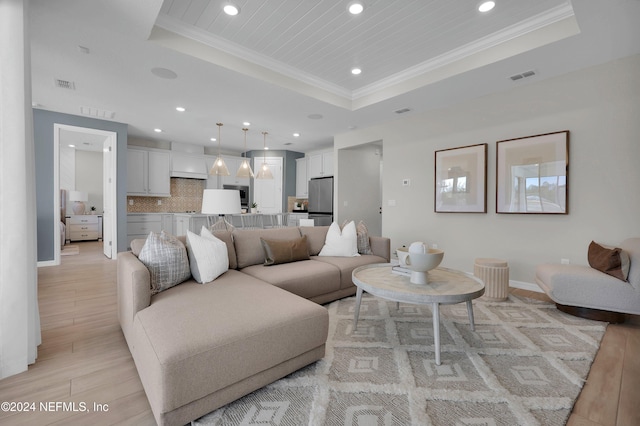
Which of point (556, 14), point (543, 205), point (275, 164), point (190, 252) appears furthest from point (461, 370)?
point (275, 164)

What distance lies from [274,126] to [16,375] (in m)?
4.64

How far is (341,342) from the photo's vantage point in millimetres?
2059

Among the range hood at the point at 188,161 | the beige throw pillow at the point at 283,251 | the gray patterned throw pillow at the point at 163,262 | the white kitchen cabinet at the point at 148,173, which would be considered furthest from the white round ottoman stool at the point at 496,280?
the white kitchen cabinet at the point at 148,173

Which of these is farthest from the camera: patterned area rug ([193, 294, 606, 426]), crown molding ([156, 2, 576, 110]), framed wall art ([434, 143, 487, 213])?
framed wall art ([434, 143, 487, 213])

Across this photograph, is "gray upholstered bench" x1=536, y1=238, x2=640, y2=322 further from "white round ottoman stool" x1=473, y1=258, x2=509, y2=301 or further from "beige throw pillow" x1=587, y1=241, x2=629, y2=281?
"white round ottoman stool" x1=473, y1=258, x2=509, y2=301

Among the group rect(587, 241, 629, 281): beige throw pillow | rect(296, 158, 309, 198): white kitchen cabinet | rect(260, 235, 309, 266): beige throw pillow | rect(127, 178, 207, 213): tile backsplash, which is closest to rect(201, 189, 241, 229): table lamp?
rect(260, 235, 309, 266): beige throw pillow

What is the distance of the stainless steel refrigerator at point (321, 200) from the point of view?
6.33m

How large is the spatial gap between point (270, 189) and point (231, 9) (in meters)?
5.41

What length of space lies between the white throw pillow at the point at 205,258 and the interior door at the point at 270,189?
17.4ft

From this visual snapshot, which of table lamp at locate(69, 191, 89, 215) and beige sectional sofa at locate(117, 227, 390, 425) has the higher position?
table lamp at locate(69, 191, 89, 215)

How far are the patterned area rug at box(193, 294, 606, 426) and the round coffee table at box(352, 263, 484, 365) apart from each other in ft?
0.61

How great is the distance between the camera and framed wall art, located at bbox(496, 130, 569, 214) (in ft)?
10.5

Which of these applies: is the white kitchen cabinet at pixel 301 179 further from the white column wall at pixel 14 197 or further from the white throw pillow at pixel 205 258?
the white column wall at pixel 14 197

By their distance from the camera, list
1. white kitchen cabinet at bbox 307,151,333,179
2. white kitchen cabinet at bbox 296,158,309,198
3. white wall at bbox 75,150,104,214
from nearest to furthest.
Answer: white kitchen cabinet at bbox 307,151,333,179
white kitchen cabinet at bbox 296,158,309,198
white wall at bbox 75,150,104,214
